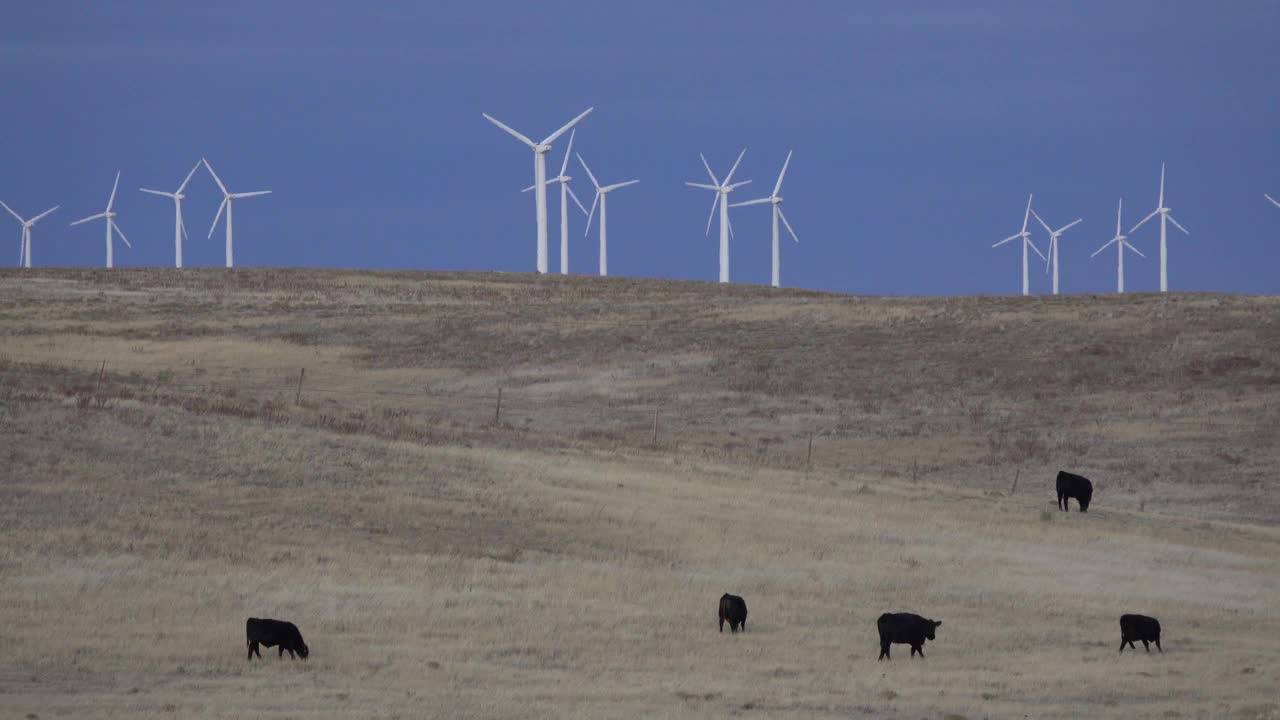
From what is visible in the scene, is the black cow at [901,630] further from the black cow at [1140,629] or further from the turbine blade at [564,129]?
the turbine blade at [564,129]

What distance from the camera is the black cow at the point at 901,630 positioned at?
22.7 m

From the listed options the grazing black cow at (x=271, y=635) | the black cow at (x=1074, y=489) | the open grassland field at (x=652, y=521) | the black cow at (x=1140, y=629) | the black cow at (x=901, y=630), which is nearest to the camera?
the open grassland field at (x=652, y=521)

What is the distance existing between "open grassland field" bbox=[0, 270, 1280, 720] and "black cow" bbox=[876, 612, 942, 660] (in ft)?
0.85

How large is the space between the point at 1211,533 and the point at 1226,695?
17.2 m

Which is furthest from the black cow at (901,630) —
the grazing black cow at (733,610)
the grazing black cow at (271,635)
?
the grazing black cow at (271,635)

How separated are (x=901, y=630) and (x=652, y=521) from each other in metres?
10.8

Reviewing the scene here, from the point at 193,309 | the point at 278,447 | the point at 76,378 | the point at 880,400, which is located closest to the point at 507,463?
the point at 278,447

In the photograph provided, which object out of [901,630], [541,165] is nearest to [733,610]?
[901,630]

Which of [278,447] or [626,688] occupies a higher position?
[278,447]

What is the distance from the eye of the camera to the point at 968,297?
270 ft

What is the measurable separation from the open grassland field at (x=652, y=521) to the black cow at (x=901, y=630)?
26cm

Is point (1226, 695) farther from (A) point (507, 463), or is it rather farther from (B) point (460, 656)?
(A) point (507, 463)

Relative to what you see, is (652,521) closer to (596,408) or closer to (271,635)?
(271,635)

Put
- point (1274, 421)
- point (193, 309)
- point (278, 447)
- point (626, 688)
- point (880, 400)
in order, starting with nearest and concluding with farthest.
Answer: point (626, 688) < point (278, 447) < point (1274, 421) < point (880, 400) < point (193, 309)
